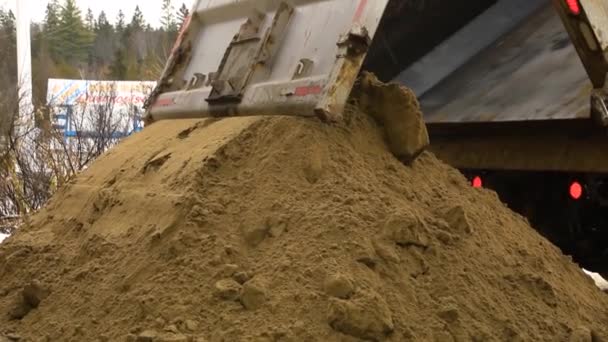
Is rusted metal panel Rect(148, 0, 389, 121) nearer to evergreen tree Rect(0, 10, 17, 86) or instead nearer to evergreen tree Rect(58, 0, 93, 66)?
evergreen tree Rect(0, 10, 17, 86)

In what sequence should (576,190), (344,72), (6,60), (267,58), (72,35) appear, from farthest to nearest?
1. (72,35)
2. (6,60)
3. (576,190)
4. (267,58)
5. (344,72)

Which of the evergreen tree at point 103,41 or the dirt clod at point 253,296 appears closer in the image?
the dirt clod at point 253,296

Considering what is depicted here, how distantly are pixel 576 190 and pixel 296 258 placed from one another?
2035 millimetres

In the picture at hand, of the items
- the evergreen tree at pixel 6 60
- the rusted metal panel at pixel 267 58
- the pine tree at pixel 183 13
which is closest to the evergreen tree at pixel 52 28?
the evergreen tree at pixel 6 60

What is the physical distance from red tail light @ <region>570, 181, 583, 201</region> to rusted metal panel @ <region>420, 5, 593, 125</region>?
42 centimetres

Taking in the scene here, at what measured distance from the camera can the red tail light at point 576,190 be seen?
4213mm

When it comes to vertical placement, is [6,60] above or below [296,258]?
above

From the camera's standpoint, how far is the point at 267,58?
3.79 metres

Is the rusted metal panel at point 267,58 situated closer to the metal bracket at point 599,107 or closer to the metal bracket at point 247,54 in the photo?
the metal bracket at point 247,54

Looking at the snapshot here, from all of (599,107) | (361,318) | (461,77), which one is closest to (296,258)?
(361,318)

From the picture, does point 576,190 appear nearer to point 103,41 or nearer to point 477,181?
point 477,181

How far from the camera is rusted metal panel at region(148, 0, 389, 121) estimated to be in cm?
324

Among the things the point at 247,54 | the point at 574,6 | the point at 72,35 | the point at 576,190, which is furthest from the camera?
the point at 72,35

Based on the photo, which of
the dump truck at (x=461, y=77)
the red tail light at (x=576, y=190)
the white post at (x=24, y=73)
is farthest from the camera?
the white post at (x=24, y=73)
